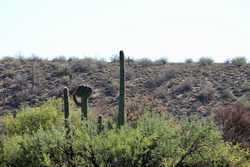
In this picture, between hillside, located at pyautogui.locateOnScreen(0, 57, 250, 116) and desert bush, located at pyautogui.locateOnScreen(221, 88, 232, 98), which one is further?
desert bush, located at pyautogui.locateOnScreen(221, 88, 232, 98)

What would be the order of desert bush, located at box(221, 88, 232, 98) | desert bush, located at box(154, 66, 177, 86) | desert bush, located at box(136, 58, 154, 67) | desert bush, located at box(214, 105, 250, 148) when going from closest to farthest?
desert bush, located at box(214, 105, 250, 148), desert bush, located at box(221, 88, 232, 98), desert bush, located at box(154, 66, 177, 86), desert bush, located at box(136, 58, 154, 67)

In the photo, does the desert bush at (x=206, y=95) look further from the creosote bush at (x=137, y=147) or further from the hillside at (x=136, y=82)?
the creosote bush at (x=137, y=147)

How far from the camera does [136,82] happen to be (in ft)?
146

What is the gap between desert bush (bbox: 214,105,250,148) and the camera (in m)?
24.3

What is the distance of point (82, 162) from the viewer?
1514 centimetres

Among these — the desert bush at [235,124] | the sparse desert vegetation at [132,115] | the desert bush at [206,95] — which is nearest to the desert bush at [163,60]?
the sparse desert vegetation at [132,115]

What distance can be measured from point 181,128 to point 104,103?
70.9 ft

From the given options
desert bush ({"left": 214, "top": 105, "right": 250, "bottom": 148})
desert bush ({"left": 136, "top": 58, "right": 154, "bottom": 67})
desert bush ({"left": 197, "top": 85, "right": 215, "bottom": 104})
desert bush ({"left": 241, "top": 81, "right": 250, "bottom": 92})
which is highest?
desert bush ({"left": 136, "top": 58, "right": 154, "bottom": 67})

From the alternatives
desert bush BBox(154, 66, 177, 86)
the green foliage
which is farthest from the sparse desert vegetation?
desert bush BBox(154, 66, 177, 86)

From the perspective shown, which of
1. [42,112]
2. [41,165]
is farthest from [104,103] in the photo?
[41,165]

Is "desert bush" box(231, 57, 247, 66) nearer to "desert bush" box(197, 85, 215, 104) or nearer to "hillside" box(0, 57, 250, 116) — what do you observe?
"hillside" box(0, 57, 250, 116)

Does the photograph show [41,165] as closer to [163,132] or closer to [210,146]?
[163,132]

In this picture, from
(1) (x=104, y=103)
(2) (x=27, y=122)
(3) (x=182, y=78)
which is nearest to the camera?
(2) (x=27, y=122)

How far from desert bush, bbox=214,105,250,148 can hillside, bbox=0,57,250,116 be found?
8.81 meters
